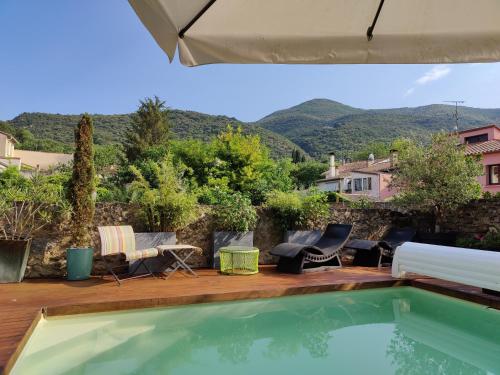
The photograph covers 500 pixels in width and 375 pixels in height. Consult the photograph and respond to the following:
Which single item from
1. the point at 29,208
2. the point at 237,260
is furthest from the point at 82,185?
the point at 237,260

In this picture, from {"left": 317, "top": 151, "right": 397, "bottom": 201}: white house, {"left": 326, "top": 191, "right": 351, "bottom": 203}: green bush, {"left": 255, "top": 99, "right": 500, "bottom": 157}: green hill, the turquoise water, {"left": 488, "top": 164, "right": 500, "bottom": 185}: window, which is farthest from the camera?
{"left": 255, "top": 99, "right": 500, "bottom": 157}: green hill

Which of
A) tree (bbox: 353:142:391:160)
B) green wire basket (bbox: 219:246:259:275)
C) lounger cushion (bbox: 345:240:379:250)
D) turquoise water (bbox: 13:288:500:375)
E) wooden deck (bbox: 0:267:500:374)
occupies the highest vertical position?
tree (bbox: 353:142:391:160)

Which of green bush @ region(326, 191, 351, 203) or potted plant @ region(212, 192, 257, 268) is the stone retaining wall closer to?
potted plant @ region(212, 192, 257, 268)

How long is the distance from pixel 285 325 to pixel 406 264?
261 centimetres

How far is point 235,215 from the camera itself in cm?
714

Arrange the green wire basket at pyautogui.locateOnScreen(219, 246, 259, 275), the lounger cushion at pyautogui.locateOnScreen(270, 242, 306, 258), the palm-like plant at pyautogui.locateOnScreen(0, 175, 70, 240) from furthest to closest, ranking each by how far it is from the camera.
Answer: the green wire basket at pyautogui.locateOnScreen(219, 246, 259, 275) < the lounger cushion at pyautogui.locateOnScreen(270, 242, 306, 258) < the palm-like plant at pyautogui.locateOnScreen(0, 175, 70, 240)

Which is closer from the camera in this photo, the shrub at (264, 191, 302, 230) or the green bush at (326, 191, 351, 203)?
the shrub at (264, 191, 302, 230)

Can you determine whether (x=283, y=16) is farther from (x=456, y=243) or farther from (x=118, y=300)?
(x=456, y=243)

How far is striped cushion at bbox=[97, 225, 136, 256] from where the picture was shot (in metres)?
Result: 5.59

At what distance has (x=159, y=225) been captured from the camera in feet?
22.2

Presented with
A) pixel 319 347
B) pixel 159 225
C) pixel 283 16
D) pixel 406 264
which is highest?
pixel 283 16

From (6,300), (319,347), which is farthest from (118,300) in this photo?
(319,347)

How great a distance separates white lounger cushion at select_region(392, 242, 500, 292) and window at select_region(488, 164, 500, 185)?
21.1m

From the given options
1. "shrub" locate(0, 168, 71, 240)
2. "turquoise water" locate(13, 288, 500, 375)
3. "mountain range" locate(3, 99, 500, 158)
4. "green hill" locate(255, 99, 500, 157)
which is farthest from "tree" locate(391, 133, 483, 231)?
"green hill" locate(255, 99, 500, 157)
